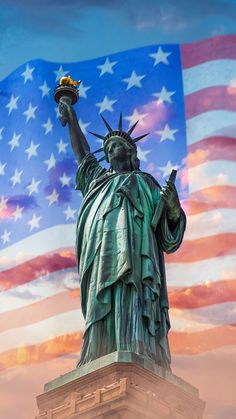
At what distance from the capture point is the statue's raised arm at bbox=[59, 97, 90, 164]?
58.4ft

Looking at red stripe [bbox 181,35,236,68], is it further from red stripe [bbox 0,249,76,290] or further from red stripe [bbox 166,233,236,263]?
red stripe [bbox 0,249,76,290]

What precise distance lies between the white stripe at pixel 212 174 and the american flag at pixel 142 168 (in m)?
0.03

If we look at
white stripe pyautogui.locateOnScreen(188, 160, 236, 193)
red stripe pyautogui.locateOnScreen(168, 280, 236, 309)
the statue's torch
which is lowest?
red stripe pyautogui.locateOnScreen(168, 280, 236, 309)

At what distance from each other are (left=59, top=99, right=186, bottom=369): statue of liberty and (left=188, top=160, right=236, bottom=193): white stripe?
4645 millimetres

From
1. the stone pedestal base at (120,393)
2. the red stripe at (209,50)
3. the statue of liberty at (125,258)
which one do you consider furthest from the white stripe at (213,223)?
the stone pedestal base at (120,393)

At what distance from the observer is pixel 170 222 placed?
15.8 m

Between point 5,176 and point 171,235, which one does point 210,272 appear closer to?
point 171,235

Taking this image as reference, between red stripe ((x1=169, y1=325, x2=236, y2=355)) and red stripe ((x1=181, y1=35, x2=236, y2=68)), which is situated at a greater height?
red stripe ((x1=181, y1=35, x2=236, y2=68))

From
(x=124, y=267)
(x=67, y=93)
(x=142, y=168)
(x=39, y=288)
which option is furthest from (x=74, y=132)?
(x=142, y=168)

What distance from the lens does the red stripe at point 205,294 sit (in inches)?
780

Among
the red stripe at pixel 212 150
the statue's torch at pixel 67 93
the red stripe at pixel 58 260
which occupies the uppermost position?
the red stripe at pixel 212 150

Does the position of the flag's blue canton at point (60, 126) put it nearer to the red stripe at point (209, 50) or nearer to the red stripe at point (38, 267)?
the red stripe at point (209, 50)

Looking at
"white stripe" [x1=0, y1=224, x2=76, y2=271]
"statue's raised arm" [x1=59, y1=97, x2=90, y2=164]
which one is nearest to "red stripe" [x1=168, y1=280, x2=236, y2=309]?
"white stripe" [x1=0, y1=224, x2=76, y2=271]

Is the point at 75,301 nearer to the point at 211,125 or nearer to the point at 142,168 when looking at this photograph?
the point at 142,168
